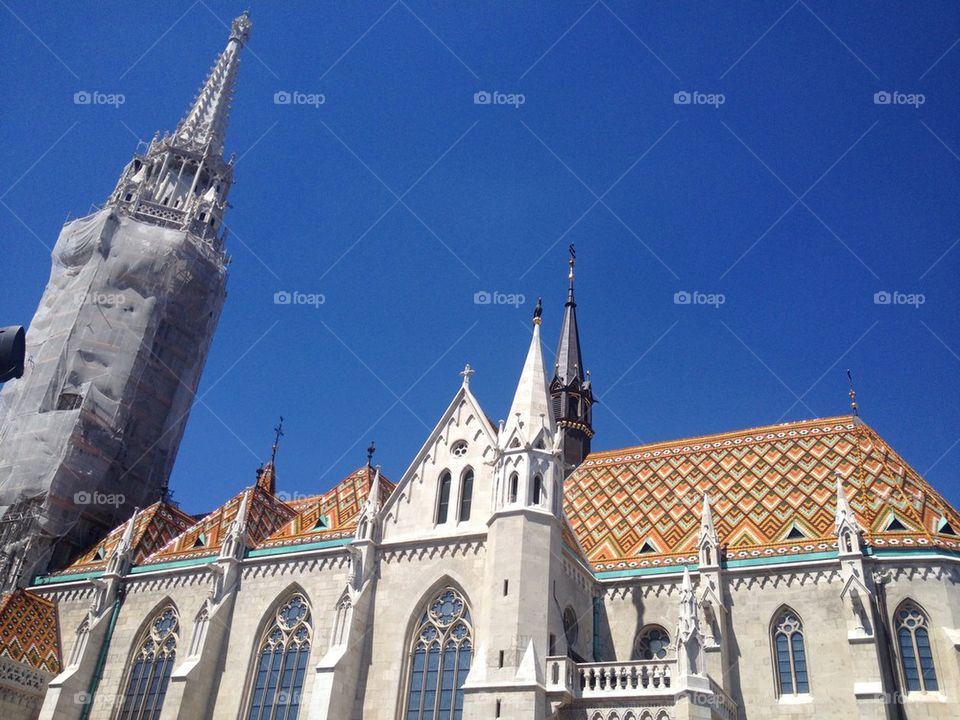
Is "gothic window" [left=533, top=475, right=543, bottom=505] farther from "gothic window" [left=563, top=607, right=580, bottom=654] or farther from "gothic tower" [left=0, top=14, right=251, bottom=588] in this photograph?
"gothic tower" [left=0, top=14, right=251, bottom=588]

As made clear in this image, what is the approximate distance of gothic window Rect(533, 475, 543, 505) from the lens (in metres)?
22.9

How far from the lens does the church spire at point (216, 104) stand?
45219 mm

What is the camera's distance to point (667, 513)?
2855 centimetres

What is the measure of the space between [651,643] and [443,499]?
283 inches

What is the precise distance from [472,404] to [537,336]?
3.03m

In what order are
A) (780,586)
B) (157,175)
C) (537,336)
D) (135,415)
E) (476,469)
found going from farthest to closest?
(157,175) < (135,415) < (537,336) < (476,469) < (780,586)

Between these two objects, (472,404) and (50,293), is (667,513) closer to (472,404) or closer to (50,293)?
(472,404)

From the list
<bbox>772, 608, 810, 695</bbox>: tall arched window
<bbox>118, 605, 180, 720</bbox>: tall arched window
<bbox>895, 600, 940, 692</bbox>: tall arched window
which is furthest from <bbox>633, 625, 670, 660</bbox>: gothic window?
<bbox>118, 605, 180, 720</bbox>: tall arched window

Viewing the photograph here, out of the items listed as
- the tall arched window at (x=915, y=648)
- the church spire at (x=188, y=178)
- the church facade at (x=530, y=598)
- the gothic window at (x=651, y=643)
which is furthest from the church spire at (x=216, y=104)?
the tall arched window at (x=915, y=648)

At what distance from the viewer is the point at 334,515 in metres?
28.2

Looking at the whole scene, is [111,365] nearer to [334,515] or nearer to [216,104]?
[334,515]

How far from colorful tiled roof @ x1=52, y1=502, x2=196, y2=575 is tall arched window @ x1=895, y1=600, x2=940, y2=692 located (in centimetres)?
2398

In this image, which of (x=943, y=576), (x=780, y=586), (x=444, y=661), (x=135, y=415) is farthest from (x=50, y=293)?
(x=943, y=576)

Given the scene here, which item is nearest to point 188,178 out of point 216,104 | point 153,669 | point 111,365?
point 216,104
